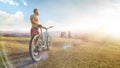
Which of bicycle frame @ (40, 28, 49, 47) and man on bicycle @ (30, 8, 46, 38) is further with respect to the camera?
bicycle frame @ (40, 28, 49, 47)

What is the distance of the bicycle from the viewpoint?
138 inches

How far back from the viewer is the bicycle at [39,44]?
3.51 meters

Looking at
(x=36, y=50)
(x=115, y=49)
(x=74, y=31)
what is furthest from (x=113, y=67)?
(x=36, y=50)

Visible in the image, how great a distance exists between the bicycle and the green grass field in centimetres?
4

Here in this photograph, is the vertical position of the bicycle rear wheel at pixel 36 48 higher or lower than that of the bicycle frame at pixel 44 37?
lower

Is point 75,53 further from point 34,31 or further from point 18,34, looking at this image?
point 18,34

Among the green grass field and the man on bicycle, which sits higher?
the man on bicycle

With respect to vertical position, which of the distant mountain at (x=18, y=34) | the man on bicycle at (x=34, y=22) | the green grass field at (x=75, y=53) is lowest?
the green grass field at (x=75, y=53)

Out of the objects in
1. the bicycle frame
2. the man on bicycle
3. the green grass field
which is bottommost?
the green grass field

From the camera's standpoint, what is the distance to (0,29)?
355cm

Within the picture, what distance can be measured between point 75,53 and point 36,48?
1.04 feet

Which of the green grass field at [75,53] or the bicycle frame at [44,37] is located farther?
the bicycle frame at [44,37]

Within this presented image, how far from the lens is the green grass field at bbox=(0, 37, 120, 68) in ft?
11.2

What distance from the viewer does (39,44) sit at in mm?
3582
